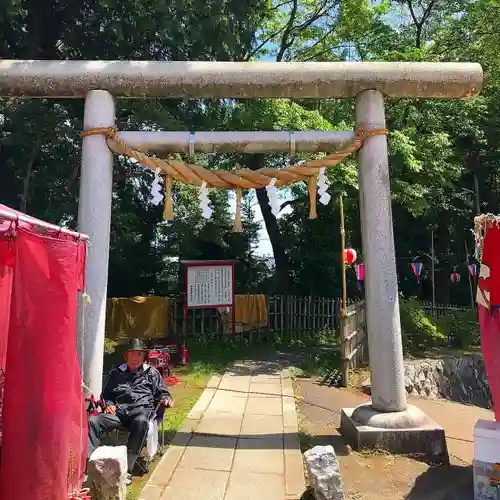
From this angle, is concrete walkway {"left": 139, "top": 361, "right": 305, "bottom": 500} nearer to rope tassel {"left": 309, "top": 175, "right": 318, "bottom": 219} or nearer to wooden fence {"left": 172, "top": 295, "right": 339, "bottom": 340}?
rope tassel {"left": 309, "top": 175, "right": 318, "bottom": 219}

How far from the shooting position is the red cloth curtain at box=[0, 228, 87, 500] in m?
2.63

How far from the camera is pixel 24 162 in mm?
11039

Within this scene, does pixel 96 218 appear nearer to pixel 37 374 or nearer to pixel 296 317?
pixel 37 374

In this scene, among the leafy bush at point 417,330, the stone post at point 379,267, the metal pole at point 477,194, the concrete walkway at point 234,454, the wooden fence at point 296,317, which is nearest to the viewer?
the concrete walkway at point 234,454

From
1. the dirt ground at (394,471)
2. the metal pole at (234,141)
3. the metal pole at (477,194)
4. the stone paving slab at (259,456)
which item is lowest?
the dirt ground at (394,471)

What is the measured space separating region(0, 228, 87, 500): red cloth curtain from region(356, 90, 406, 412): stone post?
3.36m

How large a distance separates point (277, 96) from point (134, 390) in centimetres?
365

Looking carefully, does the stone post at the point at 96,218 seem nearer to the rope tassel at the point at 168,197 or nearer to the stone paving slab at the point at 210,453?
the rope tassel at the point at 168,197

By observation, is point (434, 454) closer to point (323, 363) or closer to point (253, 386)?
point (253, 386)

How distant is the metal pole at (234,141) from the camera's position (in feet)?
17.8

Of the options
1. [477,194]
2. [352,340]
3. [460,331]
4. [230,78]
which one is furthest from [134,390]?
[477,194]

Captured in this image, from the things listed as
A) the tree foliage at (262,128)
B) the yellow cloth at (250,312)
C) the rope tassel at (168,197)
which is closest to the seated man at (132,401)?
the rope tassel at (168,197)

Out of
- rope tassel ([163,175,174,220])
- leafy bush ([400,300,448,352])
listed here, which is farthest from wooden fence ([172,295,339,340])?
rope tassel ([163,175,174,220])

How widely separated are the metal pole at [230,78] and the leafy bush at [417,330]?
29.2 feet
